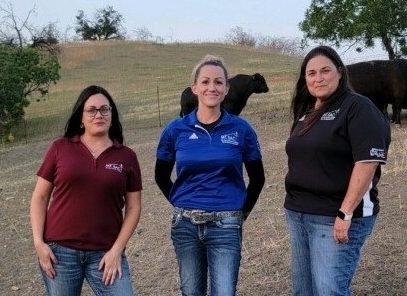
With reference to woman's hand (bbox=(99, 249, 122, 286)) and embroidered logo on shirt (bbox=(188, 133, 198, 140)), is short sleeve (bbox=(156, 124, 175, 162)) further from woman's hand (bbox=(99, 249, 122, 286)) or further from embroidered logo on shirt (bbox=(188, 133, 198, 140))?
woman's hand (bbox=(99, 249, 122, 286))

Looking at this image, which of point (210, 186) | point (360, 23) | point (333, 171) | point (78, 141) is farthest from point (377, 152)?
point (360, 23)

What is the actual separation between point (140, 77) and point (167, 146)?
142 feet

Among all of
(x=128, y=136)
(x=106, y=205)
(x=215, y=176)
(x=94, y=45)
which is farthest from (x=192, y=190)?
(x=94, y=45)

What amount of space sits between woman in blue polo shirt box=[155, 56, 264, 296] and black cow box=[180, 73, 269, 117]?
12.9m

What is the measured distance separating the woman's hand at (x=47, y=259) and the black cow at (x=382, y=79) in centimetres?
1157

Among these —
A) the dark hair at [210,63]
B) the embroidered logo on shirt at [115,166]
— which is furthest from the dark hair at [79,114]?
the dark hair at [210,63]

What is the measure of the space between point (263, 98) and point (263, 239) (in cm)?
1977

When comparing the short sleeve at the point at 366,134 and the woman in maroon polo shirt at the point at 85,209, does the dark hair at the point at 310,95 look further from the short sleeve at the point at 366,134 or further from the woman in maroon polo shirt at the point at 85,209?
the woman in maroon polo shirt at the point at 85,209

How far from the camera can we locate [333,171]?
3.32 meters

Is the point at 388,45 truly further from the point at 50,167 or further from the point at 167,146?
the point at 50,167

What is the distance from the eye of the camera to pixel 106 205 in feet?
11.4

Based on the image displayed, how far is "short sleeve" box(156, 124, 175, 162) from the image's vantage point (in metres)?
3.88

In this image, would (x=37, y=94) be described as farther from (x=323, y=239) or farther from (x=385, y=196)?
(x=323, y=239)

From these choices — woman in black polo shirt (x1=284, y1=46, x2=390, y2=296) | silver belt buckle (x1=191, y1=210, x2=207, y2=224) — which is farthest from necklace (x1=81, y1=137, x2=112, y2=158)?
woman in black polo shirt (x1=284, y1=46, x2=390, y2=296)
